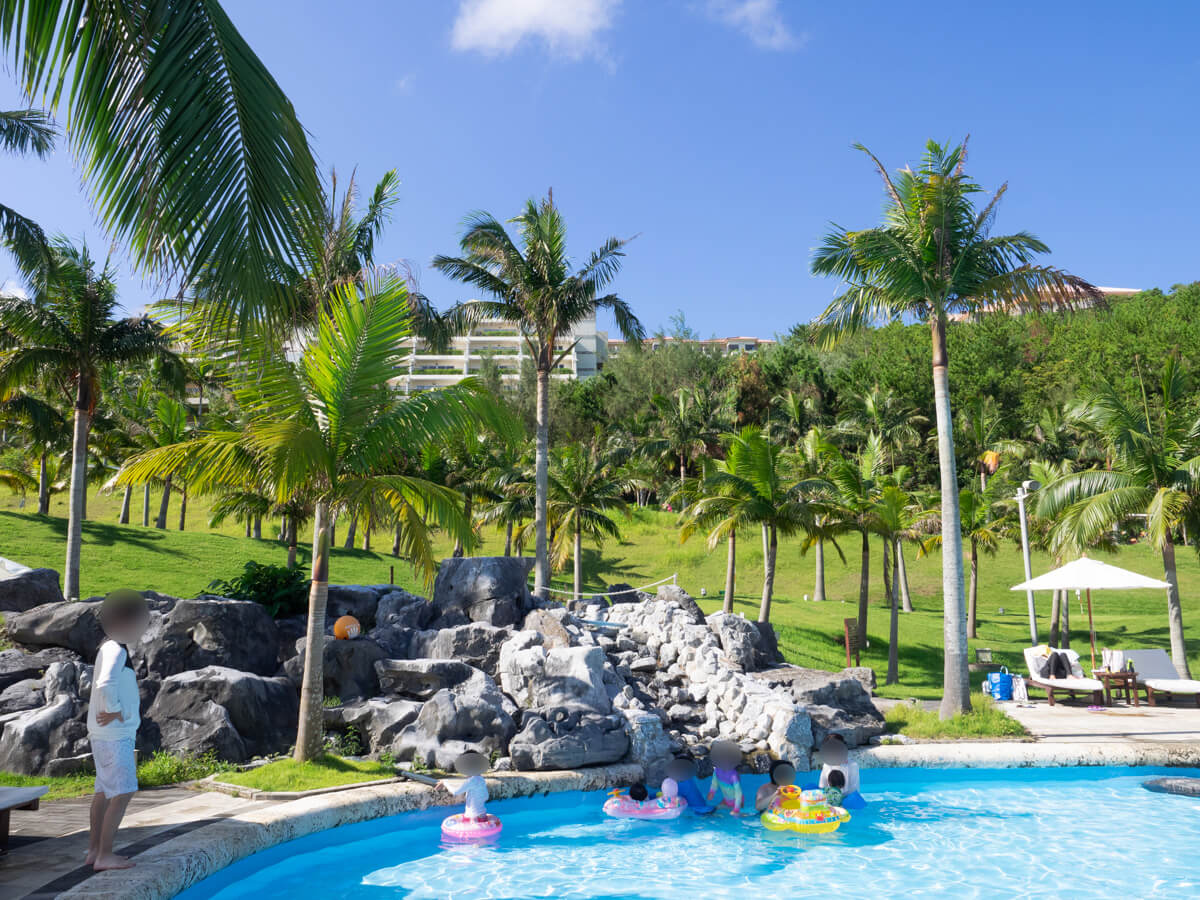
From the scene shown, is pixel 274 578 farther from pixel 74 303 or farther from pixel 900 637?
pixel 900 637

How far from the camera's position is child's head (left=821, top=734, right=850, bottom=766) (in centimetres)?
1027

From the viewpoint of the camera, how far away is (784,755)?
39.7ft

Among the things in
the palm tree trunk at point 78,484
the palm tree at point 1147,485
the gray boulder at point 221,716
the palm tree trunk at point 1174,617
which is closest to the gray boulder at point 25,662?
the gray boulder at point 221,716

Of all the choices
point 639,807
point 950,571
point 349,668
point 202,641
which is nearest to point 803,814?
point 639,807

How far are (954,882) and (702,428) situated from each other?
4147 centimetres

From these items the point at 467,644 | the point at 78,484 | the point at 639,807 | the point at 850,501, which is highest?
the point at 850,501

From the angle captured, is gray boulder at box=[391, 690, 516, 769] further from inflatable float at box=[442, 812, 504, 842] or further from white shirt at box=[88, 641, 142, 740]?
white shirt at box=[88, 641, 142, 740]

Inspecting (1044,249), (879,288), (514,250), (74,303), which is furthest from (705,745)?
(74,303)

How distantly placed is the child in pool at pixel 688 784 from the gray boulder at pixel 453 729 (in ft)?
7.75

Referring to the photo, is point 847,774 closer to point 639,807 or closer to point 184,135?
point 639,807

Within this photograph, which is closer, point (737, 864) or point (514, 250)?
point (737, 864)

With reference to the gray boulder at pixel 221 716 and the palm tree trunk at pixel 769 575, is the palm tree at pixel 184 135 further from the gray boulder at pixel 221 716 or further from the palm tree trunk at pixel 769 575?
the palm tree trunk at pixel 769 575

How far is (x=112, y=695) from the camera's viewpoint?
5895 mm

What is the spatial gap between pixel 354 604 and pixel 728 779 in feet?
24.4
